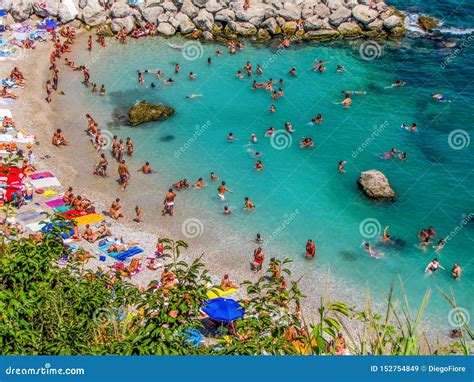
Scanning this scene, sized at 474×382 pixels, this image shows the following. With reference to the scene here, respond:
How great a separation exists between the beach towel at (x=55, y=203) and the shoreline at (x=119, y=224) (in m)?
1.51

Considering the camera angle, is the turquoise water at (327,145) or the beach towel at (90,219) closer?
the turquoise water at (327,145)

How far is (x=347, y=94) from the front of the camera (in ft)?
144

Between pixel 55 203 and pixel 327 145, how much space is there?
16.8 m

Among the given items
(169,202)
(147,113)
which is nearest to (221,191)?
(169,202)

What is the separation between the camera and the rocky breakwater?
51.5 metres

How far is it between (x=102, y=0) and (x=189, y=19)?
746cm

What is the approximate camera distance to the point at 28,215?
3073 centimetres

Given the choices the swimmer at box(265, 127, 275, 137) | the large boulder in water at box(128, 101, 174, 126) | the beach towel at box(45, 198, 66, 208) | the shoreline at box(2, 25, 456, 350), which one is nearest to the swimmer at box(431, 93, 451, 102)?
the swimmer at box(265, 127, 275, 137)

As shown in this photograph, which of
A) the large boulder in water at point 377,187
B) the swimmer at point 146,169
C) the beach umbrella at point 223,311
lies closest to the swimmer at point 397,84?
the large boulder in water at point 377,187

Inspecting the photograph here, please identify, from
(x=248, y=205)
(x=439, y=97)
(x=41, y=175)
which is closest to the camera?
(x=248, y=205)

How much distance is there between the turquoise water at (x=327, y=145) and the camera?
30.8m

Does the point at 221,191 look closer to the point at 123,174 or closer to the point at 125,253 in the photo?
the point at 123,174

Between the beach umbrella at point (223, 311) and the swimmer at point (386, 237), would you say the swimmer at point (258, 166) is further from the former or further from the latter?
the beach umbrella at point (223, 311)

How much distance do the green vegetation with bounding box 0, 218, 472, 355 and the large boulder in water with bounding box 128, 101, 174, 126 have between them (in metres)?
24.8
